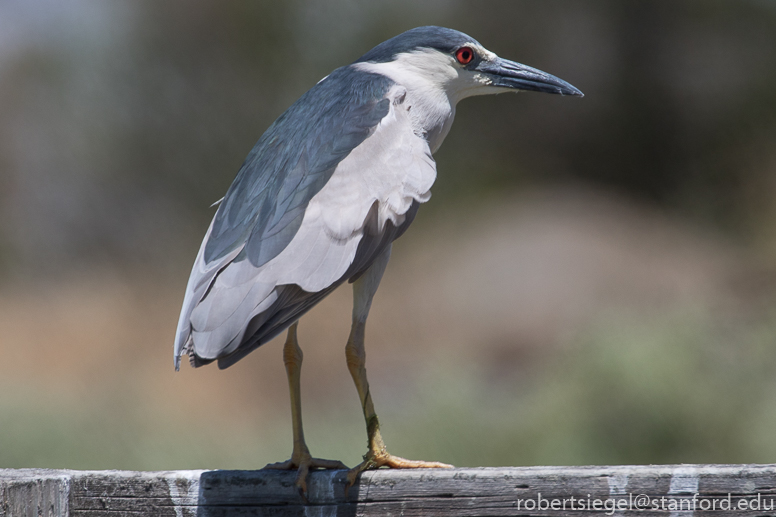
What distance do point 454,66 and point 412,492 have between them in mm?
1373

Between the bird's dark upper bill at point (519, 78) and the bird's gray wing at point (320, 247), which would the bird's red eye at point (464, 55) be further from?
the bird's gray wing at point (320, 247)

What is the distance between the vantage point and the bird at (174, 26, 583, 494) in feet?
4.83

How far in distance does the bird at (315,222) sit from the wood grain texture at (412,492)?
61 mm

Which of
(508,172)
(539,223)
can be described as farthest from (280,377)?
(508,172)

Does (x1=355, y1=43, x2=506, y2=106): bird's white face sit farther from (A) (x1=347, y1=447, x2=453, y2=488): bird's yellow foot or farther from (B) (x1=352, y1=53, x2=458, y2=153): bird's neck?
(A) (x1=347, y1=447, x2=453, y2=488): bird's yellow foot

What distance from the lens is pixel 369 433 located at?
166 cm

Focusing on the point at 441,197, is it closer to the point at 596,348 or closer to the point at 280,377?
the point at 280,377

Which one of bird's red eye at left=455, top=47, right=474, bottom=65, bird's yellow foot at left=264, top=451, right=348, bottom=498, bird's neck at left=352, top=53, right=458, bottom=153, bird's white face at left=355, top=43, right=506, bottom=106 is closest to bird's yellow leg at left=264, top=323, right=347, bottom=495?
bird's yellow foot at left=264, top=451, right=348, bottom=498

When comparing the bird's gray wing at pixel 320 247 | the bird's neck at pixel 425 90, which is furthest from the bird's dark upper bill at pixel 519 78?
the bird's gray wing at pixel 320 247

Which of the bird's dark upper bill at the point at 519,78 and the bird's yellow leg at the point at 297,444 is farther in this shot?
the bird's dark upper bill at the point at 519,78

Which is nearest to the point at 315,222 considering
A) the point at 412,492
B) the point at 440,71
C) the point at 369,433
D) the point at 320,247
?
the point at 320,247

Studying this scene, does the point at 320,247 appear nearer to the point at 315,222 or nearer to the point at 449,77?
the point at 315,222

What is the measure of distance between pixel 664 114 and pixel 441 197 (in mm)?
2905

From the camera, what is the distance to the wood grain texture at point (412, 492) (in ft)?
4.03
